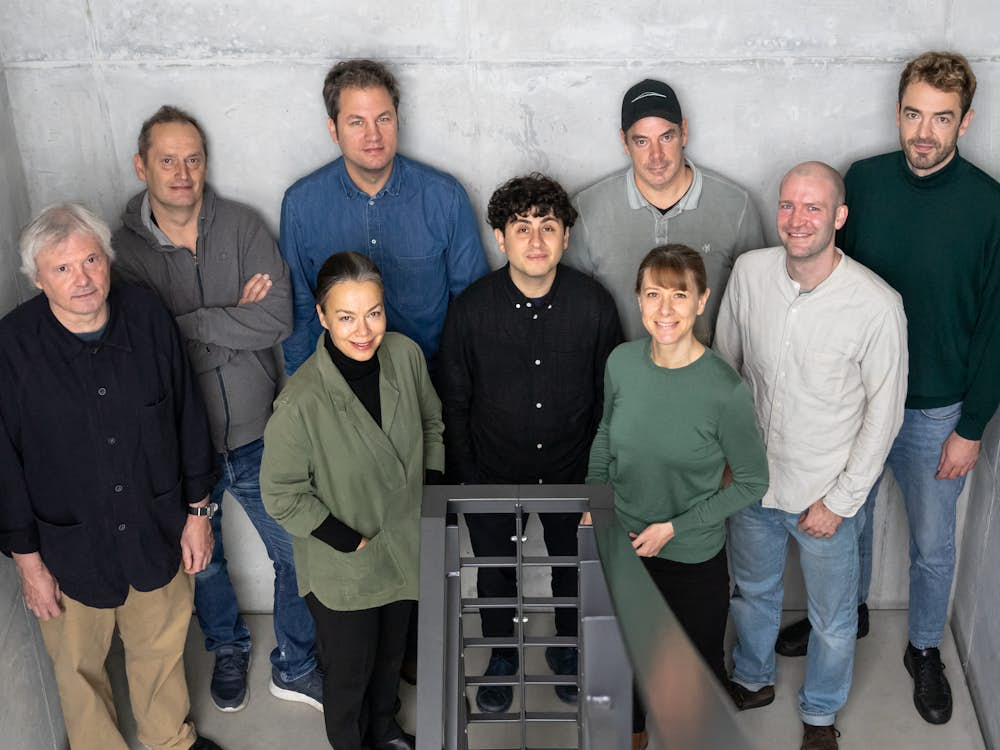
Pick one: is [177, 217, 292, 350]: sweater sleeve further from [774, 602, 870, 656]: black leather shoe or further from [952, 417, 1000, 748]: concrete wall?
[952, 417, 1000, 748]: concrete wall

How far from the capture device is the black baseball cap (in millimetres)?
3146

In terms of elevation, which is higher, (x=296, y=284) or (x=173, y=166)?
(x=173, y=166)

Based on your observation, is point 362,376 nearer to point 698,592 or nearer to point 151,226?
point 151,226

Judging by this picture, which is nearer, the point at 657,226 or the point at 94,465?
the point at 94,465

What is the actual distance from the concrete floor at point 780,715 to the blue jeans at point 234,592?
0.45 feet

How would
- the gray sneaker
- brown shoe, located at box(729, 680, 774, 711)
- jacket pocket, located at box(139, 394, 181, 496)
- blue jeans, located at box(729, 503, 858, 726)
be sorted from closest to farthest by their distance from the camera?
jacket pocket, located at box(139, 394, 181, 496)
blue jeans, located at box(729, 503, 858, 726)
brown shoe, located at box(729, 680, 774, 711)
the gray sneaker

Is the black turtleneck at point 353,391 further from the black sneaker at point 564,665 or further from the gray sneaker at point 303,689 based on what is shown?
the black sneaker at point 564,665

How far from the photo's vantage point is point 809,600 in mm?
3406

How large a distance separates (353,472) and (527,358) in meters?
0.66

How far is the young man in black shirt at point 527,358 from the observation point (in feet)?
10.2

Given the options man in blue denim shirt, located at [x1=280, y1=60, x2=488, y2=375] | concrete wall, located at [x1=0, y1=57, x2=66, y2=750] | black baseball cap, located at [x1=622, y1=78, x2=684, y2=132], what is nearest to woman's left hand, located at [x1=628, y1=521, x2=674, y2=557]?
man in blue denim shirt, located at [x1=280, y1=60, x2=488, y2=375]

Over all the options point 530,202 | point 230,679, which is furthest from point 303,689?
point 530,202

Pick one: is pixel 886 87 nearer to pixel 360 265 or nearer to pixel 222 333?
pixel 360 265

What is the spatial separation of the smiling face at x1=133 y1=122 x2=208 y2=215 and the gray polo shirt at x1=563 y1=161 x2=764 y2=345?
47.7 inches
